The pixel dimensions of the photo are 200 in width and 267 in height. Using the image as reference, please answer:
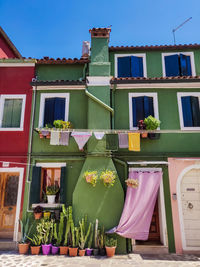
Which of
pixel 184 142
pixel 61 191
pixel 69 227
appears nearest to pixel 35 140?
pixel 61 191

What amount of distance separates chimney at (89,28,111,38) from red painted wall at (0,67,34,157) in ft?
11.1

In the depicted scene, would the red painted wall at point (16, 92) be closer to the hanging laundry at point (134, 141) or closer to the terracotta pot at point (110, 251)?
the hanging laundry at point (134, 141)

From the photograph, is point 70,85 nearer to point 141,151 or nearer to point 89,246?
point 141,151

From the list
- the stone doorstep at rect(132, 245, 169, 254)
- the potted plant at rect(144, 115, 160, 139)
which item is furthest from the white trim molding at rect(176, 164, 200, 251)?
the potted plant at rect(144, 115, 160, 139)

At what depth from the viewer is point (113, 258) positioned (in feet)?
23.6

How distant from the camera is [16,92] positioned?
9.67 metres

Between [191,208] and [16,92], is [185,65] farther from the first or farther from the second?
[16,92]

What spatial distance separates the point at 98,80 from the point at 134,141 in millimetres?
3202

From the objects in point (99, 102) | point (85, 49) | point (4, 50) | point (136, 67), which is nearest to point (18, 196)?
point (99, 102)

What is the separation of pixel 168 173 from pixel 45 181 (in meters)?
5.13

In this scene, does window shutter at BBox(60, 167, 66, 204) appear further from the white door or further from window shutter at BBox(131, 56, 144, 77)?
window shutter at BBox(131, 56, 144, 77)

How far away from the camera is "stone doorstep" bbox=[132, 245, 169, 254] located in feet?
25.8

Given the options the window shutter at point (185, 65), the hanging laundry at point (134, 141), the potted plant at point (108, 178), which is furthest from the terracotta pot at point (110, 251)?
the window shutter at point (185, 65)

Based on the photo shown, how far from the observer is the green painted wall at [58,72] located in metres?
10.0
